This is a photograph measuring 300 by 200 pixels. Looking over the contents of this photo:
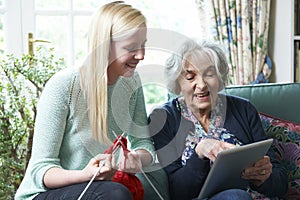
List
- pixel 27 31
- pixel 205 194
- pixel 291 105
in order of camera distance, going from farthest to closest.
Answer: pixel 27 31 < pixel 291 105 < pixel 205 194

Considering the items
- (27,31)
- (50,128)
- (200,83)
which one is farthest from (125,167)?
(27,31)

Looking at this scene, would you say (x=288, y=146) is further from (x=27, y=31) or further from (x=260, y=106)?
(x=27, y=31)

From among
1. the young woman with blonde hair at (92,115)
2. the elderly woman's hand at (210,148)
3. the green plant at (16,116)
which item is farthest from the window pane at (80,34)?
the elderly woman's hand at (210,148)

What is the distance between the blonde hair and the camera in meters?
1.90

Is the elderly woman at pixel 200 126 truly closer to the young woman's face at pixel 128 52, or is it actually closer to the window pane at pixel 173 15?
the young woman's face at pixel 128 52

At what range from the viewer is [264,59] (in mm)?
3242

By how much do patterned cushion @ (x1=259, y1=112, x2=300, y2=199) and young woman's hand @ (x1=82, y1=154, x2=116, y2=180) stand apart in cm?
84

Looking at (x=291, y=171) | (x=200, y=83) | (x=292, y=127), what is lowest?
(x=291, y=171)

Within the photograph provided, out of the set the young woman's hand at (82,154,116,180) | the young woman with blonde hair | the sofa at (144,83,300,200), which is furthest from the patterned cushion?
the young woman's hand at (82,154,116,180)

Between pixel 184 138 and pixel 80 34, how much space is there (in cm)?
118

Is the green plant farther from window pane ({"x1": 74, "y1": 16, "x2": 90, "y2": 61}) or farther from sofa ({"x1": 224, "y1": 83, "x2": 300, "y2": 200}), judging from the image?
sofa ({"x1": 224, "y1": 83, "x2": 300, "y2": 200})

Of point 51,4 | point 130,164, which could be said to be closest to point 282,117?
point 130,164

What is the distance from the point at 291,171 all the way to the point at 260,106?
0.31m

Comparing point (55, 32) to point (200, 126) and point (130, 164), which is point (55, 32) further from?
point (130, 164)
